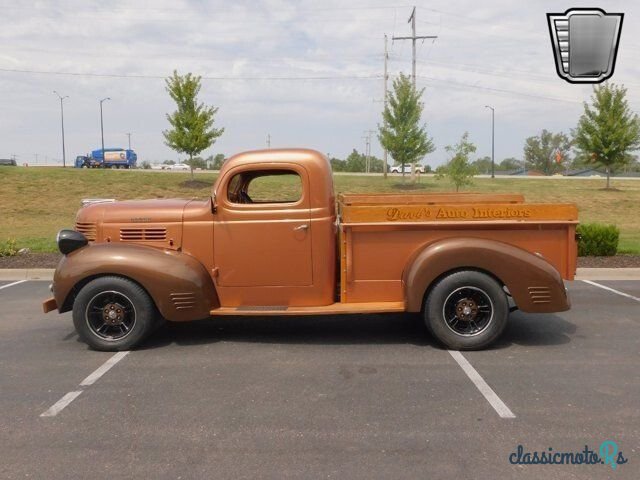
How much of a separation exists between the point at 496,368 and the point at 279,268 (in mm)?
2183

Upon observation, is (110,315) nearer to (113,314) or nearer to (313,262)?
(113,314)

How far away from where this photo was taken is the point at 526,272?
17.2 feet

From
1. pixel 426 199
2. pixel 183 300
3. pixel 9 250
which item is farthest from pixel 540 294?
pixel 9 250

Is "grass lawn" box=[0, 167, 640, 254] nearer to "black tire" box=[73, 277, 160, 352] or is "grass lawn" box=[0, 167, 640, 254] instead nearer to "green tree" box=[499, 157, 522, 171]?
"black tire" box=[73, 277, 160, 352]

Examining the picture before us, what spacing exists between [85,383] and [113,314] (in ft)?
3.03

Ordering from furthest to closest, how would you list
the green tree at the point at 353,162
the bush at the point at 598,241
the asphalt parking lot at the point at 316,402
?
the green tree at the point at 353,162
the bush at the point at 598,241
the asphalt parking lot at the point at 316,402

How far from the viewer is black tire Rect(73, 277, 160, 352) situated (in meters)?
5.36

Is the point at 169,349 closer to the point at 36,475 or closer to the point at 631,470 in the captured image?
the point at 36,475

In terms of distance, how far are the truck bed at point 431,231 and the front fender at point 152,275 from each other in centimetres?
142

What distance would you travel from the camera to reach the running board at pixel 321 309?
17.6 feet

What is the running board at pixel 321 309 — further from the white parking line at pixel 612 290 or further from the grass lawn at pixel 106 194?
the grass lawn at pixel 106 194

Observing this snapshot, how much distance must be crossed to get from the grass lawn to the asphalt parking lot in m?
9.53

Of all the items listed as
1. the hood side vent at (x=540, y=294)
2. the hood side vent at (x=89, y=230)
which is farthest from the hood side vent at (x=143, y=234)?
the hood side vent at (x=540, y=294)

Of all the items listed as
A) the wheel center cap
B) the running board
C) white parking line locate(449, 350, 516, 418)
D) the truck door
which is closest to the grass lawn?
the truck door
